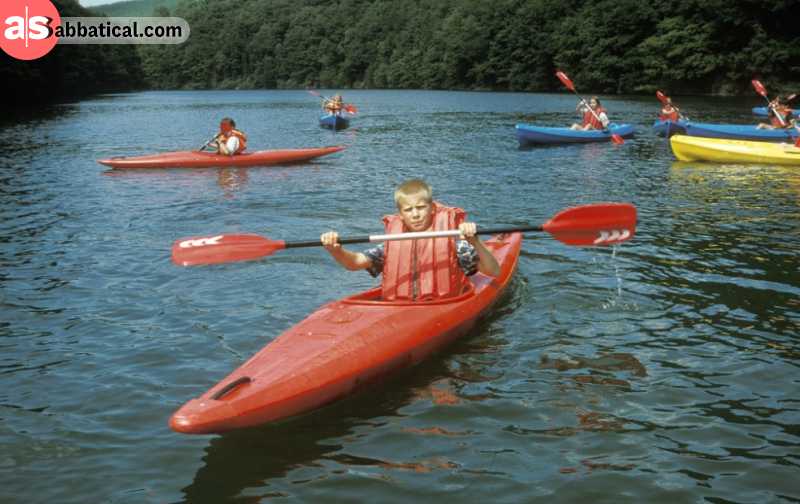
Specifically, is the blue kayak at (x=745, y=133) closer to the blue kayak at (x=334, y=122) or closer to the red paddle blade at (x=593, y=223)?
the blue kayak at (x=334, y=122)

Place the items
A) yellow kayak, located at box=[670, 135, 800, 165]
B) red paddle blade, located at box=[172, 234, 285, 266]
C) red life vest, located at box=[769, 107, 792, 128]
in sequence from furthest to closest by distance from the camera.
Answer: red life vest, located at box=[769, 107, 792, 128] → yellow kayak, located at box=[670, 135, 800, 165] → red paddle blade, located at box=[172, 234, 285, 266]

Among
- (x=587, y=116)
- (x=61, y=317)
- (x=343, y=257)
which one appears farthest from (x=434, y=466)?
(x=587, y=116)

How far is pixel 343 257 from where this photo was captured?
5.80 m

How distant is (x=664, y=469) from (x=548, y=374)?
142cm

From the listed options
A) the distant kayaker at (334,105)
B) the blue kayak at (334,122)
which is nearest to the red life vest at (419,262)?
the blue kayak at (334,122)

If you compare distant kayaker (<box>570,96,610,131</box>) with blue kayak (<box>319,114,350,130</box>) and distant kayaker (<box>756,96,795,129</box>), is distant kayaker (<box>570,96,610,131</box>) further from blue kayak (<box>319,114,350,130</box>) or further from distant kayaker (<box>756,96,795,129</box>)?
blue kayak (<box>319,114,350,130</box>)

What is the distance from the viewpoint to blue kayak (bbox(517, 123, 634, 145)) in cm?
1959

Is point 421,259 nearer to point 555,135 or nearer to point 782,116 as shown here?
point 555,135

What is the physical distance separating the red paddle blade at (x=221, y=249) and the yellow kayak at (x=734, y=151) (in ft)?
41.8

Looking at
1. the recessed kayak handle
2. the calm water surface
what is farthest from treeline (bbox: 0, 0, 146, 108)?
the recessed kayak handle

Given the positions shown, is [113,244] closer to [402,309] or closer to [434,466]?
[402,309]

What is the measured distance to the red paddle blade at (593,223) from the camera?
21.1 feet

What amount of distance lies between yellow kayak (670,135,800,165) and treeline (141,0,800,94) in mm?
31399

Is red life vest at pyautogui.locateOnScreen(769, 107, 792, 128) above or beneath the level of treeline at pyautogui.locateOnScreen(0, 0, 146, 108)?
beneath
